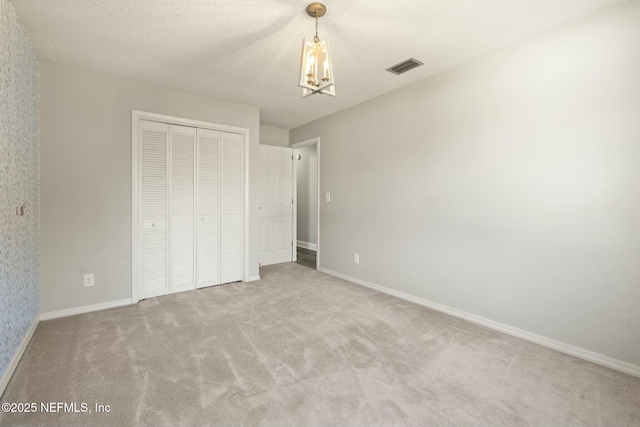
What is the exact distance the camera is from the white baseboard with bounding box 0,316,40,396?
1.66 meters

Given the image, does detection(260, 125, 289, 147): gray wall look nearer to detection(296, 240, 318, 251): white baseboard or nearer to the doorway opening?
the doorway opening

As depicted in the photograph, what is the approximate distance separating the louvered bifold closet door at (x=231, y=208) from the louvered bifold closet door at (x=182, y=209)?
1.20 ft

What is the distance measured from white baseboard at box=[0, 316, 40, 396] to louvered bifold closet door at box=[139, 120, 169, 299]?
0.89m

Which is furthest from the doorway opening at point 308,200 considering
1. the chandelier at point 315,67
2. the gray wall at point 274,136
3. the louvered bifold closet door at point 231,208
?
the chandelier at point 315,67

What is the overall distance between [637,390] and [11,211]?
4057 mm

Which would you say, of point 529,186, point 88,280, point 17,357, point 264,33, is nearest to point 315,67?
point 264,33

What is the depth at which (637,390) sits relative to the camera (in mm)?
1708

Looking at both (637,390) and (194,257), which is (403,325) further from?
(194,257)

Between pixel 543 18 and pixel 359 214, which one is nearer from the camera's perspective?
pixel 543 18

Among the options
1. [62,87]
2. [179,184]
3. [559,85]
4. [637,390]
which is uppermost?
[62,87]

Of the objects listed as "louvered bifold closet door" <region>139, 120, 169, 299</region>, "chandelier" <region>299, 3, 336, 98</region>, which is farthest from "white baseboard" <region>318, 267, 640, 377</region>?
"louvered bifold closet door" <region>139, 120, 169, 299</region>

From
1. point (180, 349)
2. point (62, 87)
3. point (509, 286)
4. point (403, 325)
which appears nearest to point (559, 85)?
point (509, 286)

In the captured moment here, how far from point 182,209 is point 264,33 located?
214 cm

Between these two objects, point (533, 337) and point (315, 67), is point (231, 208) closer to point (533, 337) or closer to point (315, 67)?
point (315, 67)
